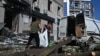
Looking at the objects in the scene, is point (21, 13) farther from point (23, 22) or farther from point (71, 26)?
point (71, 26)

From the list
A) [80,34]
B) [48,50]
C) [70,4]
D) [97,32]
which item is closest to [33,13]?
[97,32]

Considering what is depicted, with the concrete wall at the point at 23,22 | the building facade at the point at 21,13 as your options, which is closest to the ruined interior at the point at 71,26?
the building facade at the point at 21,13

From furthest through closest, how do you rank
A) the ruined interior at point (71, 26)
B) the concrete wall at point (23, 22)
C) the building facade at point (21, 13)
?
the concrete wall at point (23, 22) < the building facade at point (21, 13) < the ruined interior at point (71, 26)

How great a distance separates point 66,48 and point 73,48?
1.04 feet

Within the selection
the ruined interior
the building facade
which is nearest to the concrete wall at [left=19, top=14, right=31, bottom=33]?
the building facade

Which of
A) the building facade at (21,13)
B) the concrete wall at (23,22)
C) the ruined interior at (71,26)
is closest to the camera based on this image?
the ruined interior at (71,26)

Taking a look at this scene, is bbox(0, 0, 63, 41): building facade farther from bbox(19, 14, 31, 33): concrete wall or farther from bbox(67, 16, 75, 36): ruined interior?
bbox(67, 16, 75, 36): ruined interior

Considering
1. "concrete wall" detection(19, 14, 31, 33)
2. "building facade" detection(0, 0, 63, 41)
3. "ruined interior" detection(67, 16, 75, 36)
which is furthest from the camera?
"concrete wall" detection(19, 14, 31, 33)

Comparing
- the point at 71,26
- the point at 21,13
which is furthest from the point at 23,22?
the point at 71,26

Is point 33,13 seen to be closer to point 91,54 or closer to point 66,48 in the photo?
point 66,48

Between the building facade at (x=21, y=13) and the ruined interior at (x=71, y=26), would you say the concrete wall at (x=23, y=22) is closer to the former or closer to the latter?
the building facade at (x=21, y=13)

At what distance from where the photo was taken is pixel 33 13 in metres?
27.6

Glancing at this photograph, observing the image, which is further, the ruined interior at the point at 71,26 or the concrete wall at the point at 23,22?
the concrete wall at the point at 23,22

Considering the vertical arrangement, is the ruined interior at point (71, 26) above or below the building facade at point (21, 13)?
below
